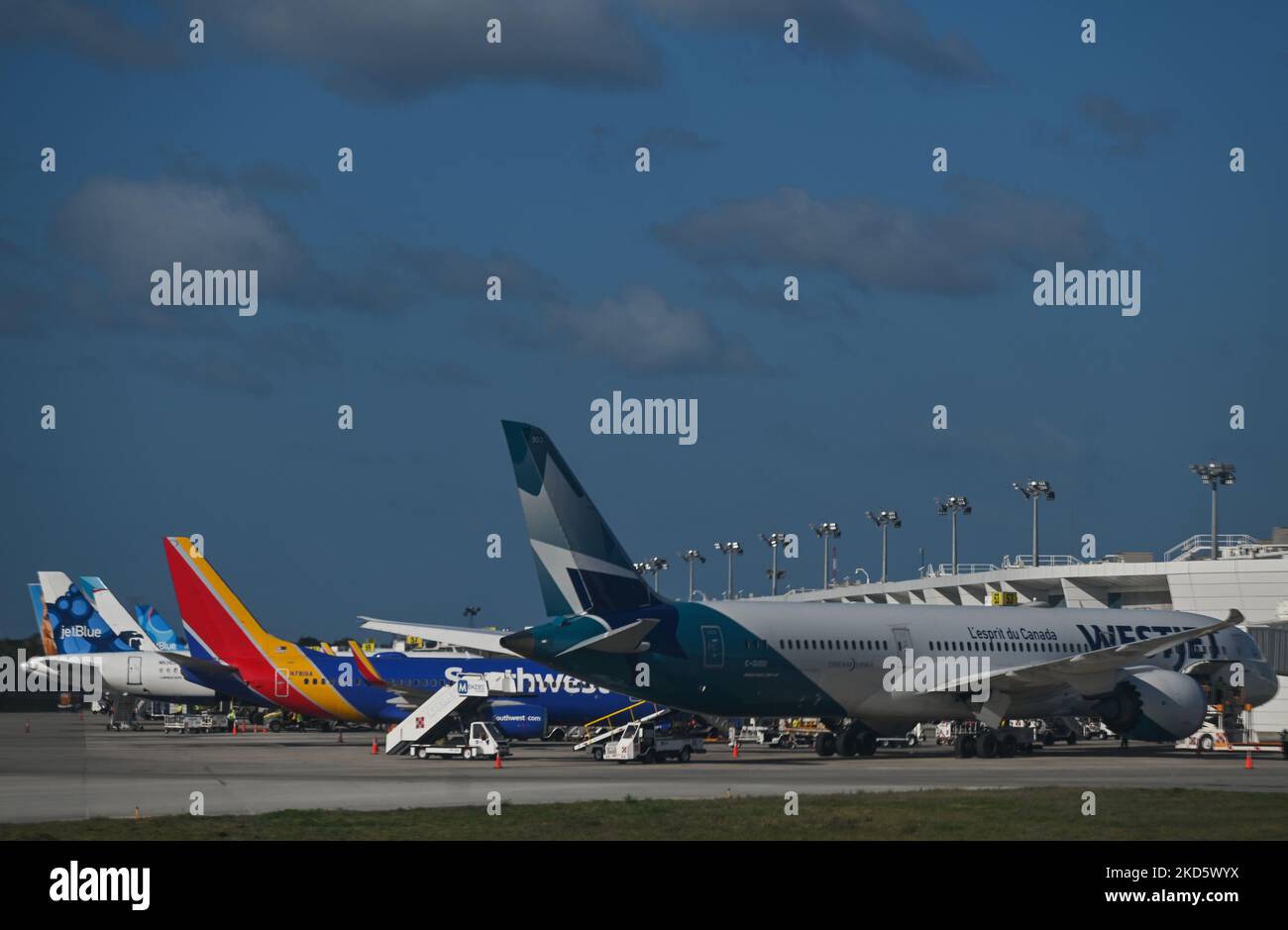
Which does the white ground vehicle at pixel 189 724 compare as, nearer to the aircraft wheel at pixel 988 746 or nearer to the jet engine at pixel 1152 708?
the aircraft wheel at pixel 988 746

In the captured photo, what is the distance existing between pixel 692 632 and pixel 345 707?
26.7 meters

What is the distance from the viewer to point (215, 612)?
6894 centimetres

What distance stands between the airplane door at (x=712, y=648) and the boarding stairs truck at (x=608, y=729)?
829 cm

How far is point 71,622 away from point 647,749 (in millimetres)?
49940

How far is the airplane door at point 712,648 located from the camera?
1839 inches

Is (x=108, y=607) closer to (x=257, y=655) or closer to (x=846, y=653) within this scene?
(x=257, y=655)

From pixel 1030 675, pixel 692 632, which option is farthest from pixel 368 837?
pixel 1030 675

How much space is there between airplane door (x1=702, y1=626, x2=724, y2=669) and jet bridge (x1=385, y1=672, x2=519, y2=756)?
14869mm

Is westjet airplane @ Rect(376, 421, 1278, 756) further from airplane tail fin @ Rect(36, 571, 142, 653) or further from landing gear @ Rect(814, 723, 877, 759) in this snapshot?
airplane tail fin @ Rect(36, 571, 142, 653)

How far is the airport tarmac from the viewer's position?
103 ft

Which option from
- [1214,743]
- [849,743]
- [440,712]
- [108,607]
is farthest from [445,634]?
[108,607]
